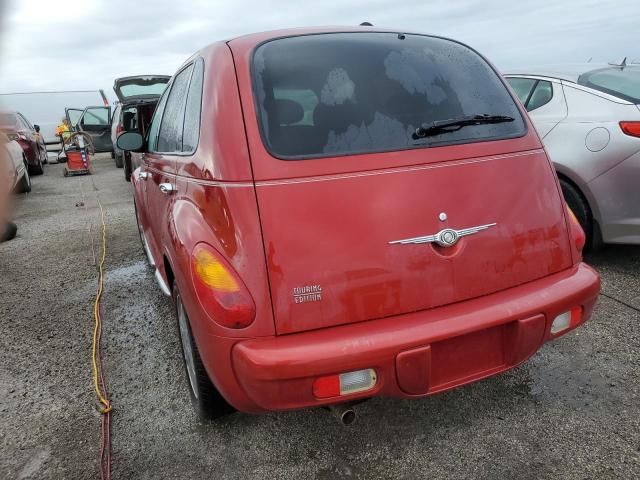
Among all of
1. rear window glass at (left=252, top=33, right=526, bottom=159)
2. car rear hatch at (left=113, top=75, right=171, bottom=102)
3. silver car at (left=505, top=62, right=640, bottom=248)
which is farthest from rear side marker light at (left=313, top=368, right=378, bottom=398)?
car rear hatch at (left=113, top=75, right=171, bottom=102)

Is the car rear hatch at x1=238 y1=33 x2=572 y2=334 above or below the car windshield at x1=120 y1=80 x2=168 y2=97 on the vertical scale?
below

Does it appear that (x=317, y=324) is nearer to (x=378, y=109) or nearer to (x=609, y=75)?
(x=378, y=109)

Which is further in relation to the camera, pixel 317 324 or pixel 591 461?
pixel 591 461

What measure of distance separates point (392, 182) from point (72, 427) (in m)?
1.83

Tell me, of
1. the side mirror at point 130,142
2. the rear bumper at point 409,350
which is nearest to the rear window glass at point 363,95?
the rear bumper at point 409,350

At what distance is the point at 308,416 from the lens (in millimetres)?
2270

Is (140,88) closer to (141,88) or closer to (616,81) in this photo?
(141,88)

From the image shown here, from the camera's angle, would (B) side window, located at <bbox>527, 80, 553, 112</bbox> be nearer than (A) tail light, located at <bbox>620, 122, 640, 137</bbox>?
No

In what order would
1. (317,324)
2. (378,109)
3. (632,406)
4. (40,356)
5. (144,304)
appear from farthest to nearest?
1. (144,304)
2. (40,356)
3. (632,406)
4. (378,109)
5. (317,324)

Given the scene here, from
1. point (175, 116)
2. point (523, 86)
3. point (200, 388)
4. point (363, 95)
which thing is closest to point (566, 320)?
point (363, 95)

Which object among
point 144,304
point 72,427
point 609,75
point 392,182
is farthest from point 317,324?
point 609,75

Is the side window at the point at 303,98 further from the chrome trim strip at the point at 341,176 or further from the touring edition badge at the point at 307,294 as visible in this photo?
the touring edition badge at the point at 307,294

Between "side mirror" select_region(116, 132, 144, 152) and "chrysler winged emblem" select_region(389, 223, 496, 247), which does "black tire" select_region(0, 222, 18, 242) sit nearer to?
"chrysler winged emblem" select_region(389, 223, 496, 247)

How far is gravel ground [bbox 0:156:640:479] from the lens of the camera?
1.96m
